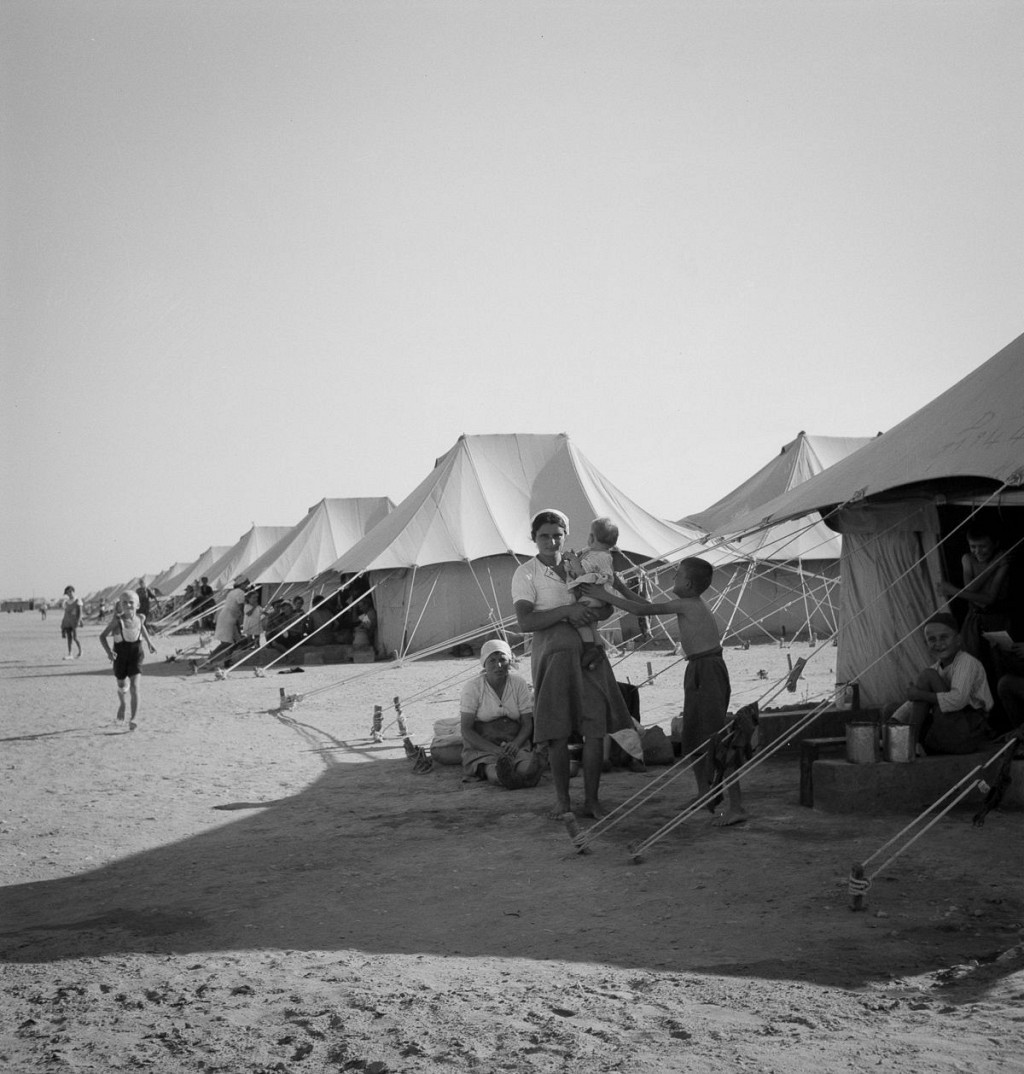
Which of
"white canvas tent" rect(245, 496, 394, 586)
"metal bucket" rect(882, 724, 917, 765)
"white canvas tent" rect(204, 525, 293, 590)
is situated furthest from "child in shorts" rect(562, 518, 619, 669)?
"white canvas tent" rect(204, 525, 293, 590)

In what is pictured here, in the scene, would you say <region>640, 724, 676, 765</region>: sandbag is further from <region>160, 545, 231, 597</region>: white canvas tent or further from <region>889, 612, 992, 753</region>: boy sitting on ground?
<region>160, 545, 231, 597</region>: white canvas tent

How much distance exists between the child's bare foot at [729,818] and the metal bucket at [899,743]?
990 millimetres

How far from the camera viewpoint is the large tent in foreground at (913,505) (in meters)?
7.05

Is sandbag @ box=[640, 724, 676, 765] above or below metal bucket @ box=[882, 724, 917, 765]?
below

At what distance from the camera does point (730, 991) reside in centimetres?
345

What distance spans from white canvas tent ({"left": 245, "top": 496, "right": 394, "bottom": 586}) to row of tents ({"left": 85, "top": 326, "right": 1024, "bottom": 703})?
0.18ft

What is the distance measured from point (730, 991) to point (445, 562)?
1547cm

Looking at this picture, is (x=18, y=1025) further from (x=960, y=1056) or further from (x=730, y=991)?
(x=960, y=1056)

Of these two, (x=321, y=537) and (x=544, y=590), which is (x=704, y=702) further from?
(x=321, y=537)

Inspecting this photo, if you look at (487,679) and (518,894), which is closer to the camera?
(518,894)

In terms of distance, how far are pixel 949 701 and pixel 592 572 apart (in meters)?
2.33

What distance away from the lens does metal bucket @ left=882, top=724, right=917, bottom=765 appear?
621 centimetres

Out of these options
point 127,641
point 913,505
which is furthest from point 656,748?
point 127,641

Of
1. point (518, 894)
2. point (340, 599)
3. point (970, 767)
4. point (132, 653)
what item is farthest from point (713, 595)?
point (518, 894)
